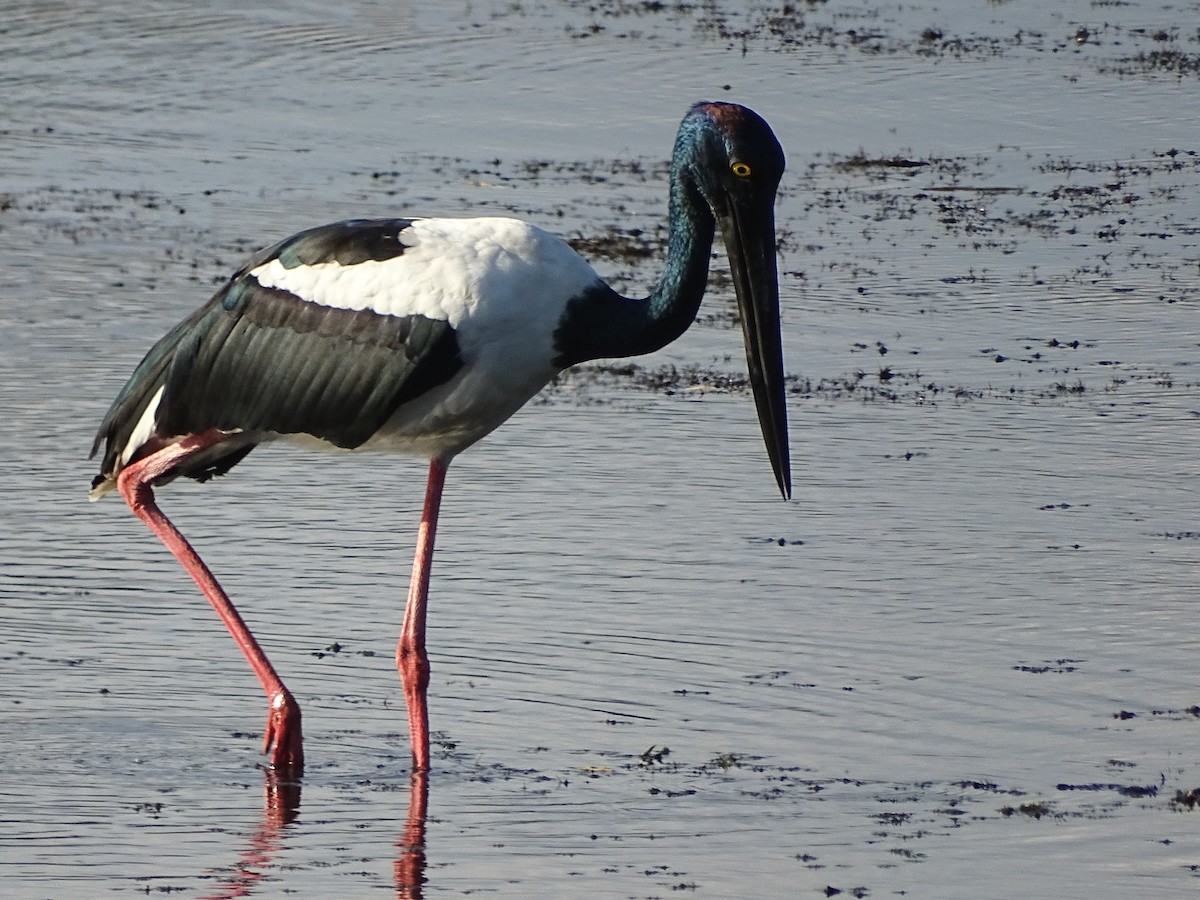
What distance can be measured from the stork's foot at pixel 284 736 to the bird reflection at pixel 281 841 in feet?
0.13

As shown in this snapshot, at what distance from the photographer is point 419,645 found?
6.38 m

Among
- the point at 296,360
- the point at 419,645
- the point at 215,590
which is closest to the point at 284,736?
the point at 419,645

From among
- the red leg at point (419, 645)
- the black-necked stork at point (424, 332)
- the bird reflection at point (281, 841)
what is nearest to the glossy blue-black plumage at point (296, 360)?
the black-necked stork at point (424, 332)

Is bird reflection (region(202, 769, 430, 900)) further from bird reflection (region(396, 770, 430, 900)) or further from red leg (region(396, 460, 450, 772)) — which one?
red leg (region(396, 460, 450, 772))

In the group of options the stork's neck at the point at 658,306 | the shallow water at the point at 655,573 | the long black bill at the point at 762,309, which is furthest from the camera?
the long black bill at the point at 762,309

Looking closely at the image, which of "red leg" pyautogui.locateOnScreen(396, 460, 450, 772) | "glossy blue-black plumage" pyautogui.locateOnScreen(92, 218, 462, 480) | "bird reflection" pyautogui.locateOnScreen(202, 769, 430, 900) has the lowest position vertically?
"bird reflection" pyautogui.locateOnScreen(202, 769, 430, 900)

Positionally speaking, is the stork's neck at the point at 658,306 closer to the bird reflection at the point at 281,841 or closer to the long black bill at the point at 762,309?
the long black bill at the point at 762,309

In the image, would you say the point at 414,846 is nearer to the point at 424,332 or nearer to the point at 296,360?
the point at 424,332

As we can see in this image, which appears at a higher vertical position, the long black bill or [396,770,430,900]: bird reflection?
the long black bill

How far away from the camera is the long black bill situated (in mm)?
6297

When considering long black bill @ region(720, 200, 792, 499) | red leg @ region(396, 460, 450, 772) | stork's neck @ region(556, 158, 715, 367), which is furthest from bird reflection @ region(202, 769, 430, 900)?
long black bill @ region(720, 200, 792, 499)

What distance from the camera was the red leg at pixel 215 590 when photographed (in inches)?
236

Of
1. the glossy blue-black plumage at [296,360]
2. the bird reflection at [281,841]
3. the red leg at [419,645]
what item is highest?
the glossy blue-black plumage at [296,360]

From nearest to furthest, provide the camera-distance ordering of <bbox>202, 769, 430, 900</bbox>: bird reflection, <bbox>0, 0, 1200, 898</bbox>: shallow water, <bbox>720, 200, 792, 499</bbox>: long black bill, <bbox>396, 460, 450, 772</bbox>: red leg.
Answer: <bbox>202, 769, 430, 900</bbox>: bird reflection < <bbox>0, 0, 1200, 898</bbox>: shallow water < <bbox>396, 460, 450, 772</bbox>: red leg < <bbox>720, 200, 792, 499</bbox>: long black bill
